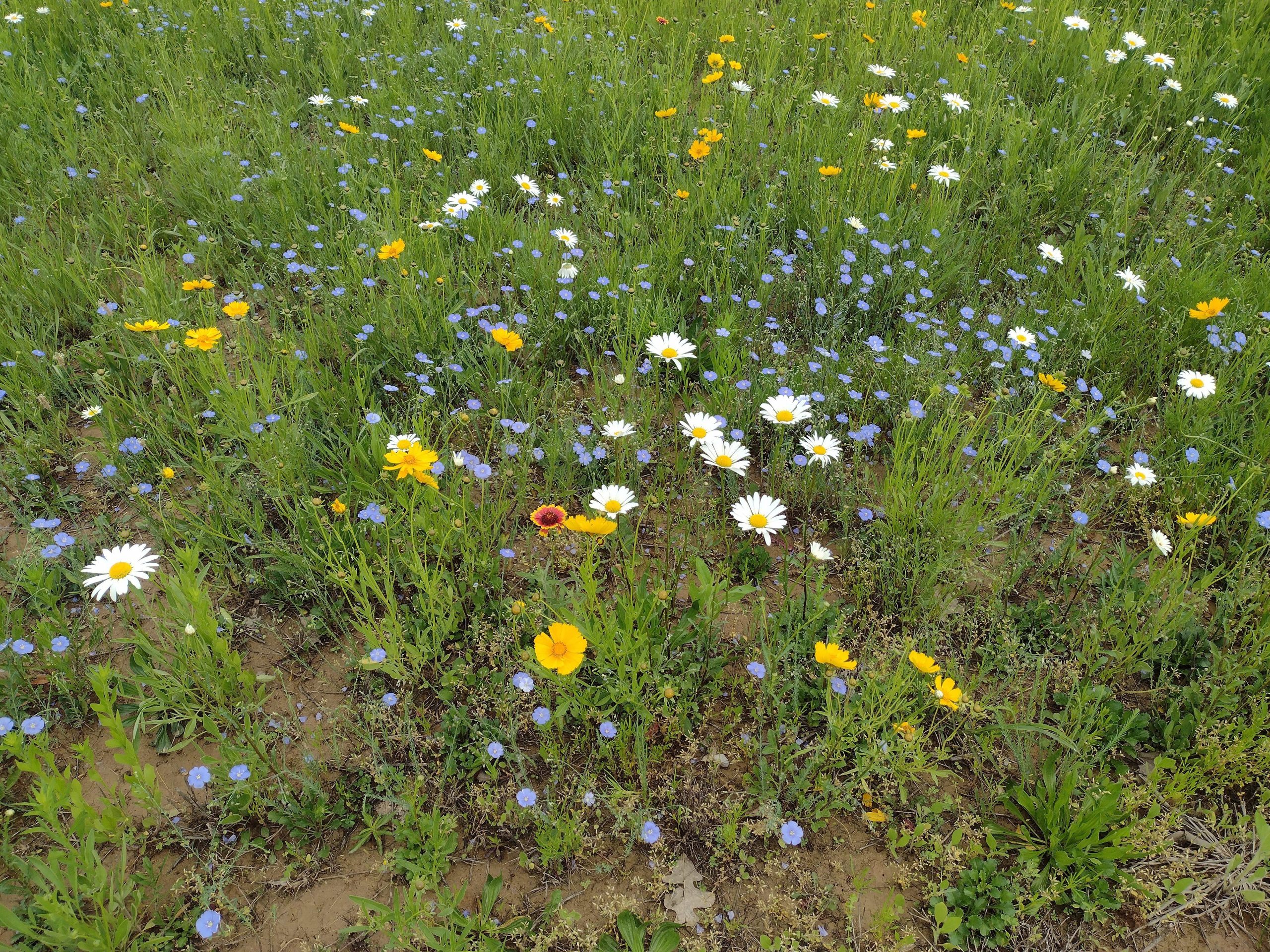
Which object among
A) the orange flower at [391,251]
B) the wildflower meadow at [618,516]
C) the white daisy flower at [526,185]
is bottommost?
the wildflower meadow at [618,516]

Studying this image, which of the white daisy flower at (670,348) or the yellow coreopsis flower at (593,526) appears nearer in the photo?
the yellow coreopsis flower at (593,526)

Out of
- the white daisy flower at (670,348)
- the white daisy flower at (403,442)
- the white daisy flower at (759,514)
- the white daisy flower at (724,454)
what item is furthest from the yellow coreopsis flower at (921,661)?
the white daisy flower at (403,442)

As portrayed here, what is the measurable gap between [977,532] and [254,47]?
15.0ft

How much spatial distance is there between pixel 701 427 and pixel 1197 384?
72.1 inches

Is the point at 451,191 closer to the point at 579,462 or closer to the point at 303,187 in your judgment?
the point at 303,187

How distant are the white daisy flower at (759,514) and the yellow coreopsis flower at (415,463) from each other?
812mm

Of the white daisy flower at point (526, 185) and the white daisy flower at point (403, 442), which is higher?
the white daisy flower at point (526, 185)

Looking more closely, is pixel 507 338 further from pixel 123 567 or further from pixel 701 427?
pixel 123 567

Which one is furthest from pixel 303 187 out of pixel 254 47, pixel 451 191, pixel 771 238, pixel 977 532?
pixel 977 532

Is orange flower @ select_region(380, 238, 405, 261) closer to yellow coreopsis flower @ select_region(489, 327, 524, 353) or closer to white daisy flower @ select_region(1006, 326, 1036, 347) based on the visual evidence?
yellow coreopsis flower @ select_region(489, 327, 524, 353)

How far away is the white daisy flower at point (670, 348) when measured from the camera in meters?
2.57

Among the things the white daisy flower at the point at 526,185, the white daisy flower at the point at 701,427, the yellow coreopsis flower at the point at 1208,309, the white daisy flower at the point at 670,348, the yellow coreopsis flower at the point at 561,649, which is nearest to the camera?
the yellow coreopsis flower at the point at 561,649

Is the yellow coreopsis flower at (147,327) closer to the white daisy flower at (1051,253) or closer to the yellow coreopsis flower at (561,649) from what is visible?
the yellow coreopsis flower at (561,649)

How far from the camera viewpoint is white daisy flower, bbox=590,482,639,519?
1973 millimetres
